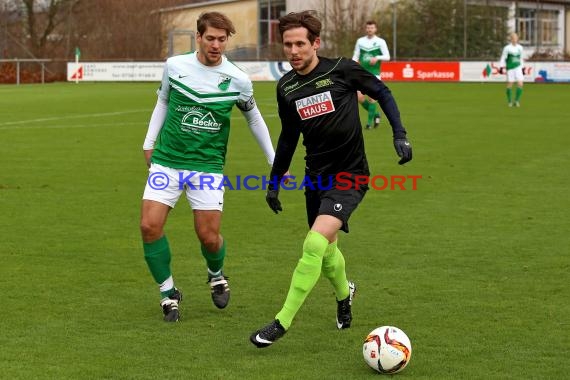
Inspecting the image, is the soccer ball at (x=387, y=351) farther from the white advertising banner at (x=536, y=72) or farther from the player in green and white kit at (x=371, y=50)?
the white advertising banner at (x=536, y=72)

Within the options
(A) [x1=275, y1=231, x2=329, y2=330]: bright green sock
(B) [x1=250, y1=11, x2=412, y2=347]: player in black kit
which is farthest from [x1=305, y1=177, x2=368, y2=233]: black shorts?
(A) [x1=275, y1=231, x2=329, y2=330]: bright green sock

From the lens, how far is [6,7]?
63812 mm

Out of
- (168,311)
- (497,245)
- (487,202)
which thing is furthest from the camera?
(487,202)

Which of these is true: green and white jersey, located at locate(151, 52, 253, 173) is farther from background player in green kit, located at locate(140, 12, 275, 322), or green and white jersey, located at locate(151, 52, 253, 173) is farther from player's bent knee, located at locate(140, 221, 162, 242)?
player's bent knee, located at locate(140, 221, 162, 242)

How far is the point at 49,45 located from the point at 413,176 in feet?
175

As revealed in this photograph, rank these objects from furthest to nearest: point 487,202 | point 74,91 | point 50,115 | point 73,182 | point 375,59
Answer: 1. point 74,91
2. point 50,115
3. point 375,59
4. point 73,182
5. point 487,202

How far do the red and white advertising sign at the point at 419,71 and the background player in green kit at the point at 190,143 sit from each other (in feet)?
134

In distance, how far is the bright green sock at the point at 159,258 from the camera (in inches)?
272

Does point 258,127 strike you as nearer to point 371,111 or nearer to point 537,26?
point 371,111

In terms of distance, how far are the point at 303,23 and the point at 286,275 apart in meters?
2.60

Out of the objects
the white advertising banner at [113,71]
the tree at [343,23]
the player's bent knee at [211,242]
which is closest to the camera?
the player's bent knee at [211,242]

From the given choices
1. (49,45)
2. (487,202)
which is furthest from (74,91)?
(487,202)

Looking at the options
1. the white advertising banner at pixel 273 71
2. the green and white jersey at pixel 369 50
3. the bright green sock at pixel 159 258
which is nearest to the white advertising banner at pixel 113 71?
the white advertising banner at pixel 273 71

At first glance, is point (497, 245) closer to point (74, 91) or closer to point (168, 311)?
point (168, 311)
